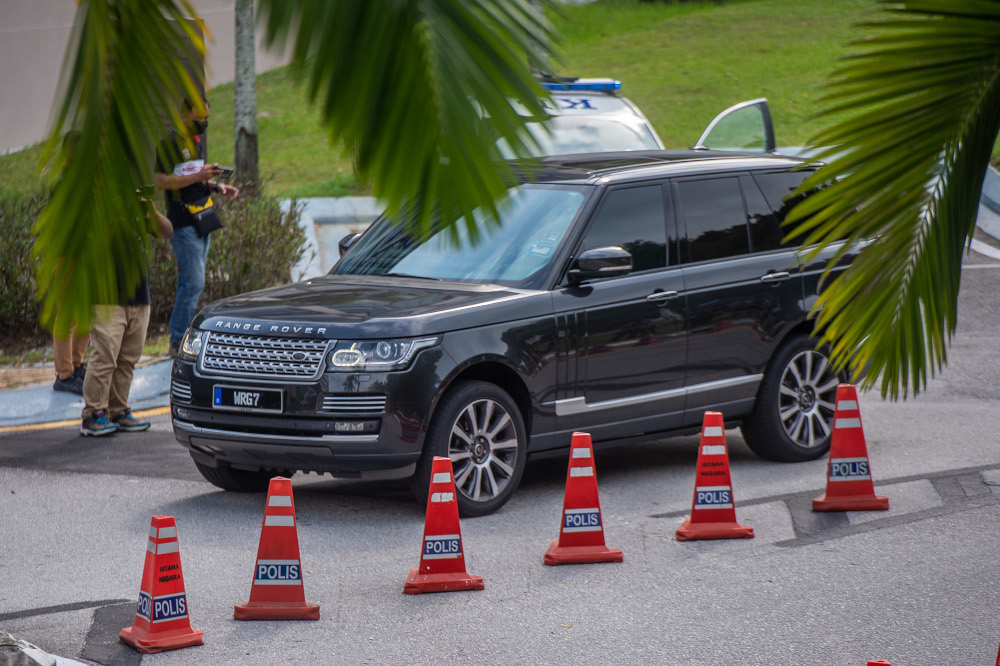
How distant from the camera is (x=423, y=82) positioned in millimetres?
746

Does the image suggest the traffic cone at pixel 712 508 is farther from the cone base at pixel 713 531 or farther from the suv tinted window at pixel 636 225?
the suv tinted window at pixel 636 225

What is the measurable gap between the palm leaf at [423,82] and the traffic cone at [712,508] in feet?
18.4

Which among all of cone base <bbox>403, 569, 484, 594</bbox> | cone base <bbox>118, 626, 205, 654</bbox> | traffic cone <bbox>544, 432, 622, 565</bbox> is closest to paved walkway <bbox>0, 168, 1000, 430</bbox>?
traffic cone <bbox>544, 432, 622, 565</bbox>

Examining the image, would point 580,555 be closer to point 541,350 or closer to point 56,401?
point 541,350

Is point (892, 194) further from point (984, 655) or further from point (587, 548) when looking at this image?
point (587, 548)

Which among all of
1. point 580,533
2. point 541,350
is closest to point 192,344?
point 541,350

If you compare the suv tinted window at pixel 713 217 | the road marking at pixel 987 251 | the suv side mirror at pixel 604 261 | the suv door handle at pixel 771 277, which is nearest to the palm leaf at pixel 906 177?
the suv side mirror at pixel 604 261

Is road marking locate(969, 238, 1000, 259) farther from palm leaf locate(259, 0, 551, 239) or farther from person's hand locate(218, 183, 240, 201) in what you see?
palm leaf locate(259, 0, 551, 239)

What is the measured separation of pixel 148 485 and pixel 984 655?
472 centimetres

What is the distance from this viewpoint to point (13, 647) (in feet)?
14.0

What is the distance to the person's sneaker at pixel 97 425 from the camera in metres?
8.33

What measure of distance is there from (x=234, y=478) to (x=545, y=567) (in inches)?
86.3

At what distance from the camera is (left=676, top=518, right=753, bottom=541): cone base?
6.21 metres

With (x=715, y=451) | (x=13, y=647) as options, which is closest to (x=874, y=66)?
(x=13, y=647)
